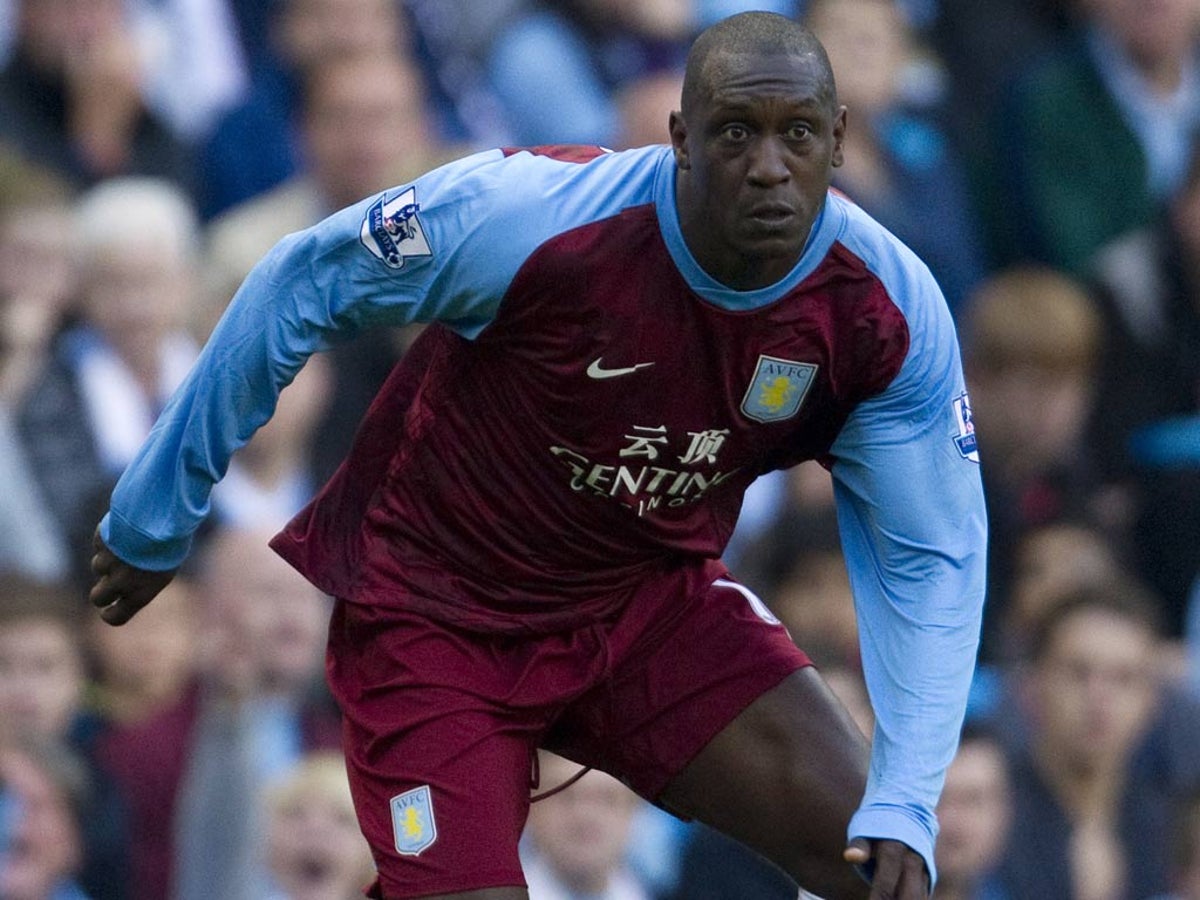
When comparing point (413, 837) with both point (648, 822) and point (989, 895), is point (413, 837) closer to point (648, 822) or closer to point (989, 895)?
point (648, 822)

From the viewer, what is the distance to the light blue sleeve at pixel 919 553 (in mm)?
4488

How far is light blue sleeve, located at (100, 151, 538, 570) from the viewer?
14.4 feet

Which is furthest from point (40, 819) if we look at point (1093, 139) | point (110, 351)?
point (1093, 139)

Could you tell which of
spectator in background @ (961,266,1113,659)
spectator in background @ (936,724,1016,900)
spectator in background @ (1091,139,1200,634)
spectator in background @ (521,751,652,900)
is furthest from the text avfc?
spectator in background @ (1091,139,1200,634)

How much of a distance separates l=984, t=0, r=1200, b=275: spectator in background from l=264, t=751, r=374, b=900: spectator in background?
3.87m

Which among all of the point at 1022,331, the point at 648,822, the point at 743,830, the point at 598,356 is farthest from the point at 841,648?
the point at 598,356

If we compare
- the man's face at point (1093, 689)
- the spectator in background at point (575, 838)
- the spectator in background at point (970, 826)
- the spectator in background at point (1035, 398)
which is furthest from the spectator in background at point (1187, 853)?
the spectator in background at point (575, 838)

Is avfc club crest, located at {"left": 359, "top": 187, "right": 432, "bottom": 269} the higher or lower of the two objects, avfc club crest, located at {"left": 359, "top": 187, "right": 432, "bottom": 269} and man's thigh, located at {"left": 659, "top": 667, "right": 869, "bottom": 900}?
the higher

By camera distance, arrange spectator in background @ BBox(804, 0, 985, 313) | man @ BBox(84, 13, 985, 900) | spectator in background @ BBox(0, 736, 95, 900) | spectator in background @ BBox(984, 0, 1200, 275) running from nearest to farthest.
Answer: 1. man @ BBox(84, 13, 985, 900)
2. spectator in background @ BBox(0, 736, 95, 900)
3. spectator in background @ BBox(804, 0, 985, 313)
4. spectator in background @ BBox(984, 0, 1200, 275)

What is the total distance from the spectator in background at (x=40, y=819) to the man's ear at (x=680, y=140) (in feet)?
9.18

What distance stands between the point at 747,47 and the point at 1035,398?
4.44 m

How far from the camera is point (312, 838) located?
6.43 m

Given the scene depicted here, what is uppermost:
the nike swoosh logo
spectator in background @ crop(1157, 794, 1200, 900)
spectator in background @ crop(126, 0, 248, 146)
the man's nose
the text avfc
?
spectator in background @ crop(126, 0, 248, 146)

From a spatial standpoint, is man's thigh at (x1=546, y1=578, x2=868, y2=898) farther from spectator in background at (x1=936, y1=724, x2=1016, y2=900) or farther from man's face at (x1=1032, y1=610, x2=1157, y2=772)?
man's face at (x1=1032, y1=610, x2=1157, y2=772)
